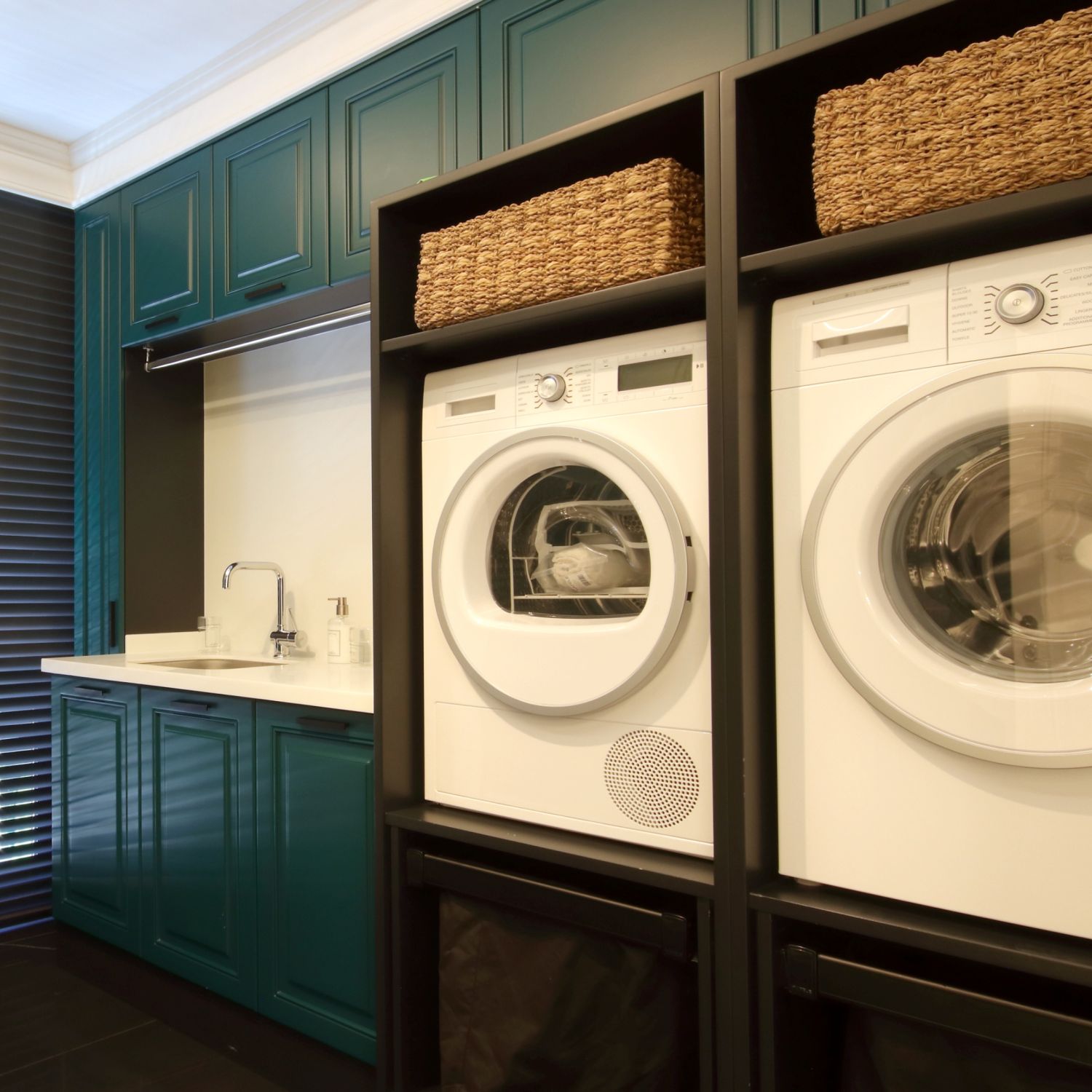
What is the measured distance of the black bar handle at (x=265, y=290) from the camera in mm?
2697

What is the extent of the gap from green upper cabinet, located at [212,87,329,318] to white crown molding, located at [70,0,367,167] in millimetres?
187

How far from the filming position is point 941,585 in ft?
4.45

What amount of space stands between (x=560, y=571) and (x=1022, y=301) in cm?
92

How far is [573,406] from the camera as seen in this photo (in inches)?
67.5

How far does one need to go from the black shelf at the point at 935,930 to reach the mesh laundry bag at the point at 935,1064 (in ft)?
0.36

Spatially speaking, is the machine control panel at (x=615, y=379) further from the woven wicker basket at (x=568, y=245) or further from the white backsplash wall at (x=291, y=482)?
the white backsplash wall at (x=291, y=482)

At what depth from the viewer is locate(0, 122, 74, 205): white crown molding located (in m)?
3.36

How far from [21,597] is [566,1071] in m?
2.70

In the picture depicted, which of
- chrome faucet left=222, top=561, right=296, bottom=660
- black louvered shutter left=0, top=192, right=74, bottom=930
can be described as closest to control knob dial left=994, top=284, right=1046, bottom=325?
chrome faucet left=222, top=561, right=296, bottom=660

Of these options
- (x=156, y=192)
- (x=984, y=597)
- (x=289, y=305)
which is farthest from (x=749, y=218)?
(x=156, y=192)

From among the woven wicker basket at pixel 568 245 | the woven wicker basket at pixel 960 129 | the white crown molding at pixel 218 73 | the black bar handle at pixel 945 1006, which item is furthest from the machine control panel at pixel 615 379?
the white crown molding at pixel 218 73

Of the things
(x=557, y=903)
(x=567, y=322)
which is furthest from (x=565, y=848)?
(x=567, y=322)

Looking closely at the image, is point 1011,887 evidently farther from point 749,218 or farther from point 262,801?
point 262,801

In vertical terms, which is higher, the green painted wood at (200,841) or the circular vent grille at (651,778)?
the circular vent grille at (651,778)
